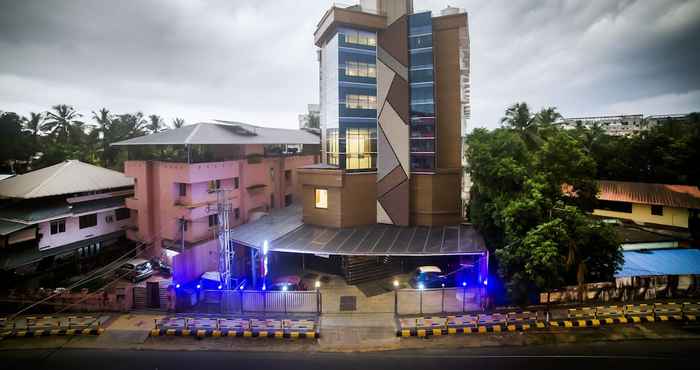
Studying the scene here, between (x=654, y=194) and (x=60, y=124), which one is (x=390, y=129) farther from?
(x=60, y=124)

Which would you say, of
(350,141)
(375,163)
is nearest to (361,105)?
(350,141)

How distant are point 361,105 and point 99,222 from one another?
2641 cm

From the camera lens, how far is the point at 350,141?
26.9m

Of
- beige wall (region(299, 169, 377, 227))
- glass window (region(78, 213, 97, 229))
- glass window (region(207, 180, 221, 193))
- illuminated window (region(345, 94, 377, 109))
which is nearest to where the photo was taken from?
beige wall (region(299, 169, 377, 227))

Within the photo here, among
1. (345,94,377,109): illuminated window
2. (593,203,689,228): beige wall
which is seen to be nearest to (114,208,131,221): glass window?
(345,94,377,109): illuminated window

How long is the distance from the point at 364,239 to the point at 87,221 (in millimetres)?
24812

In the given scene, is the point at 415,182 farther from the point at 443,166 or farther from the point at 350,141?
the point at 350,141

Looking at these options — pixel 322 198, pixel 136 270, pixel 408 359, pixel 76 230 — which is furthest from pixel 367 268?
pixel 76 230

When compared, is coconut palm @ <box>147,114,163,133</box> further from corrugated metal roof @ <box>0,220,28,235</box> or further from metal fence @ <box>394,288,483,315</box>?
metal fence @ <box>394,288,483,315</box>

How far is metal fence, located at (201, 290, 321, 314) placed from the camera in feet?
59.8

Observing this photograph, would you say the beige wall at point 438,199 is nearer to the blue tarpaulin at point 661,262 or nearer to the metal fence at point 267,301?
the blue tarpaulin at point 661,262

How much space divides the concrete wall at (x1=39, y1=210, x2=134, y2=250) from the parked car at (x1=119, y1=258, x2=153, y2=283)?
503cm

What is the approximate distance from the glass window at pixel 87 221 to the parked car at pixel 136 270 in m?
5.51

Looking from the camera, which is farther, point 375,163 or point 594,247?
point 375,163
